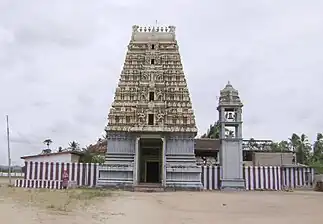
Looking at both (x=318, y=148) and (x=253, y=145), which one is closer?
(x=253, y=145)

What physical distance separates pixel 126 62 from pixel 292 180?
17034 millimetres

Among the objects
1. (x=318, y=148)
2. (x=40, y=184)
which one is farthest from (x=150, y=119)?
(x=318, y=148)

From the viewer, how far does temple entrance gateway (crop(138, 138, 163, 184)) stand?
34.0 metres

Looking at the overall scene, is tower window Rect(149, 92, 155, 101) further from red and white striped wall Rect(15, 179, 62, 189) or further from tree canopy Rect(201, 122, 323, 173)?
tree canopy Rect(201, 122, 323, 173)

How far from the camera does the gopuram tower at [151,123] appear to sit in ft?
102

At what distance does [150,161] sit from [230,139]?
7.21m

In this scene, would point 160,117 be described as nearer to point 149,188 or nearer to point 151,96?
point 151,96

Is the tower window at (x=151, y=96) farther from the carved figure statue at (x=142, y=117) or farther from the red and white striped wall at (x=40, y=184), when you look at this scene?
the red and white striped wall at (x=40, y=184)

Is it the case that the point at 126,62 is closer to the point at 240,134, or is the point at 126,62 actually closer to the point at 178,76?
the point at 178,76

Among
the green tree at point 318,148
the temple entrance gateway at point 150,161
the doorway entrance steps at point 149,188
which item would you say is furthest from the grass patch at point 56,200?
the green tree at point 318,148

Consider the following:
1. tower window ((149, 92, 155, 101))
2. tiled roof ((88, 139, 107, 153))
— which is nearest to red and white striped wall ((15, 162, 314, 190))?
tower window ((149, 92, 155, 101))

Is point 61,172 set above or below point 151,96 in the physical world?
below

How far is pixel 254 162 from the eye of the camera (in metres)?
40.1

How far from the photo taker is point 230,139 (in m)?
32.1
